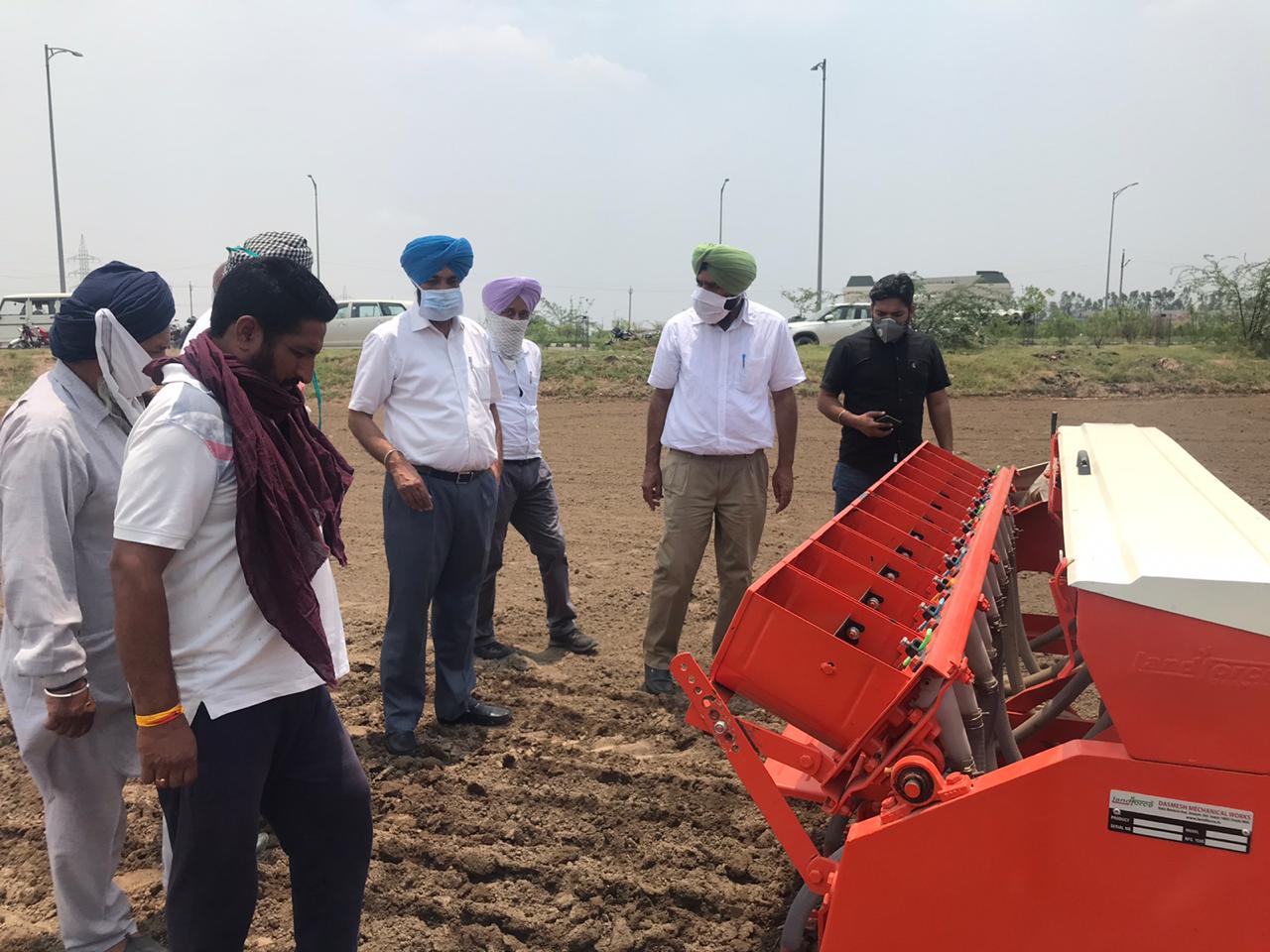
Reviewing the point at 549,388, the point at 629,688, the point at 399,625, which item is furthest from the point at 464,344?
the point at 549,388

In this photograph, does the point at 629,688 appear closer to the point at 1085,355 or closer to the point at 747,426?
the point at 747,426

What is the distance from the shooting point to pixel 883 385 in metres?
4.79

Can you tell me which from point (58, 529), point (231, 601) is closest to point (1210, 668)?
point (231, 601)

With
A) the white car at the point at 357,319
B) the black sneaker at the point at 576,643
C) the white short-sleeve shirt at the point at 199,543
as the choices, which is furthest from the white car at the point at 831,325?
the white short-sleeve shirt at the point at 199,543

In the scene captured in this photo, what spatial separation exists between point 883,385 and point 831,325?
19577mm

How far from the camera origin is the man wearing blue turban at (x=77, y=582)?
7.32ft

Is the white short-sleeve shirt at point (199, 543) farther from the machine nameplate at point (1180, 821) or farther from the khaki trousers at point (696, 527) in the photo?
the khaki trousers at point (696, 527)

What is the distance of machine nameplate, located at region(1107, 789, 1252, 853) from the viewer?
169 cm

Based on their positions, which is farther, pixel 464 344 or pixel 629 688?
pixel 629 688

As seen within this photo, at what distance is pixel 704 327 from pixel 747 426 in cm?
52

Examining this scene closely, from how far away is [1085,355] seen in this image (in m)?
17.8

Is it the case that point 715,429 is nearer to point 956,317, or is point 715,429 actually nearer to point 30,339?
point 956,317

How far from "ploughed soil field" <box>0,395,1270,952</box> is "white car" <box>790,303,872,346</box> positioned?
1831cm

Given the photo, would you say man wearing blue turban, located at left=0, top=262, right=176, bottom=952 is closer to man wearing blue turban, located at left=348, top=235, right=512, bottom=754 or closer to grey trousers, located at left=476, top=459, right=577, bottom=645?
man wearing blue turban, located at left=348, top=235, right=512, bottom=754
